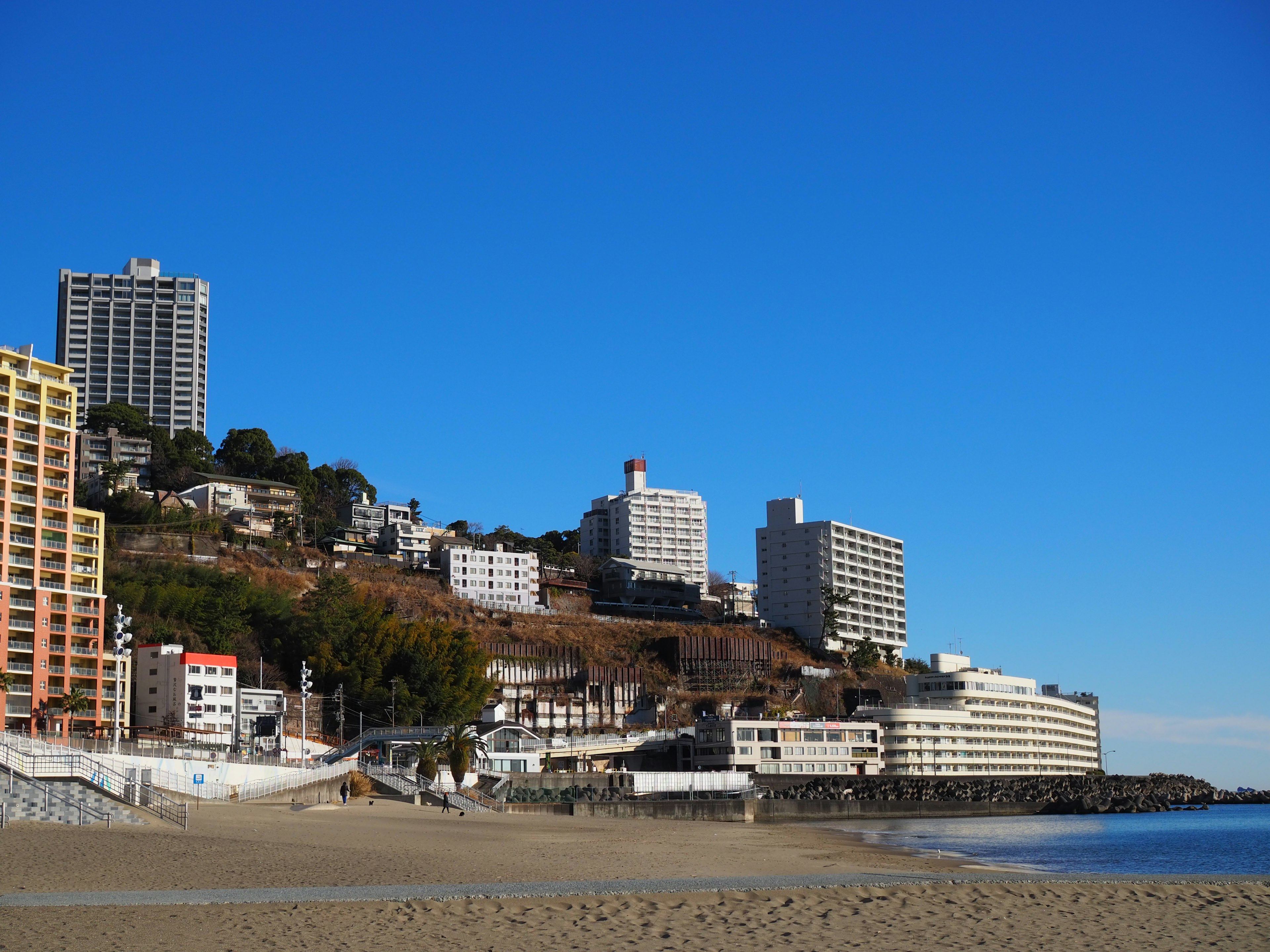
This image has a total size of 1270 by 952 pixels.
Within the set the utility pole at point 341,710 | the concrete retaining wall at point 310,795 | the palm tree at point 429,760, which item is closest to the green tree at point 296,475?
the utility pole at point 341,710

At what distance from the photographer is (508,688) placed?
4875 inches

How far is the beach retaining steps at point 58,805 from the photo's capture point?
3612 centimetres

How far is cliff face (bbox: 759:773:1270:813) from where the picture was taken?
111m

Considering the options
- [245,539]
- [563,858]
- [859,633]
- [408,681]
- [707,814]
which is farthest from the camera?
[859,633]

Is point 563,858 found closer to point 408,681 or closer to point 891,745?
Answer: point 408,681

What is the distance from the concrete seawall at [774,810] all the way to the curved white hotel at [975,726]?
1091cm

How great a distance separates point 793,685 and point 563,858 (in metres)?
106

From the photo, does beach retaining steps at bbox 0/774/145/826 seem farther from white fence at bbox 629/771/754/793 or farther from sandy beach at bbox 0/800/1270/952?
white fence at bbox 629/771/754/793

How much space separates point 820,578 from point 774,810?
8088 cm

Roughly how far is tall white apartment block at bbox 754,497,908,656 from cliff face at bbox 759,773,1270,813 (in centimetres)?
3882

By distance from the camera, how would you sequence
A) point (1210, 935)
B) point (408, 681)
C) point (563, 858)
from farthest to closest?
point (408, 681)
point (563, 858)
point (1210, 935)

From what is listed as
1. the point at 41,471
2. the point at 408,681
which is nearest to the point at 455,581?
the point at 408,681

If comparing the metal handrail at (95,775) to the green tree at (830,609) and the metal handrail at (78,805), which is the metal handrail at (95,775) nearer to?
the metal handrail at (78,805)

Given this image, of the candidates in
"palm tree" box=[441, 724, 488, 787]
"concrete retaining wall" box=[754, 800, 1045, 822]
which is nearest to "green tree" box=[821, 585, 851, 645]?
"concrete retaining wall" box=[754, 800, 1045, 822]
